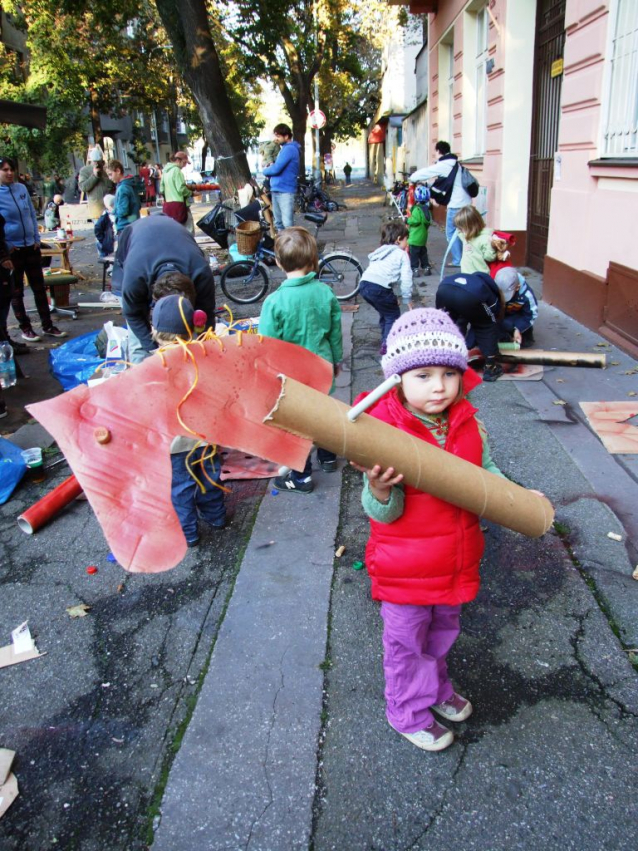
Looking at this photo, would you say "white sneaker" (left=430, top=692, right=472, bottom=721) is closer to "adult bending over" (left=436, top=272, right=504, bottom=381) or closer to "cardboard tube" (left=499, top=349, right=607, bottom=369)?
"adult bending over" (left=436, top=272, right=504, bottom=381)

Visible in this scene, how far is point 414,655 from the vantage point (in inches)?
84.7

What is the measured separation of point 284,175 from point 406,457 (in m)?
9.81

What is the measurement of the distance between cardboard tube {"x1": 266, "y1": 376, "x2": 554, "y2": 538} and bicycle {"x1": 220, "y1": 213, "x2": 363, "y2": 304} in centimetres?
742

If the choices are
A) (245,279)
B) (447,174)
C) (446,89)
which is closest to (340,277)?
(245,279)

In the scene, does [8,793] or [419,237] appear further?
[419,237]

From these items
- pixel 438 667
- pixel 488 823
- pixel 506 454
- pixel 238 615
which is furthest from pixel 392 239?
pixel 488 823

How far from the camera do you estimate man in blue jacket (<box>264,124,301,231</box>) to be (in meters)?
10.2

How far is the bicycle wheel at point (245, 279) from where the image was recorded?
9.30 m

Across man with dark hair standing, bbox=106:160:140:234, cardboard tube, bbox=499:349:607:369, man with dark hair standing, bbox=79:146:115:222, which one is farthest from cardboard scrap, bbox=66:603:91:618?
man with dark hair standing, bbox=79:146:115:222

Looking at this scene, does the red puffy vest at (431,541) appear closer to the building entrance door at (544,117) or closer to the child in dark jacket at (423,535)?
the child in dark jacket at (423,535)

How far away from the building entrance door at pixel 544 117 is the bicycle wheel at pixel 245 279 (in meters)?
3.92

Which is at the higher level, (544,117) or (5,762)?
(544,117)

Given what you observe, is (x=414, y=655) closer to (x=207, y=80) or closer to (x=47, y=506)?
(x=47, y=506)

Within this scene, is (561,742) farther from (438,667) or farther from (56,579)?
(56,579)
